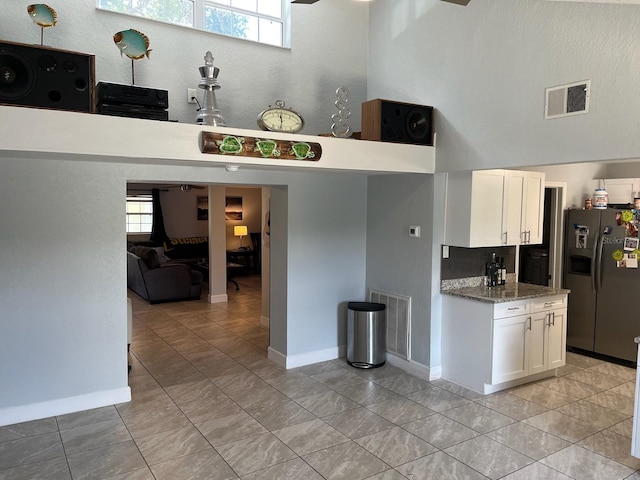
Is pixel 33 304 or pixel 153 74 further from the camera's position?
pixel 153 74

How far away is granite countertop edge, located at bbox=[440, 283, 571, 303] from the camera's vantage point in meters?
4.37

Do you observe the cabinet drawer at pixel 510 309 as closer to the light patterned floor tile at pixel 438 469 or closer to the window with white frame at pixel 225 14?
the light patterned floor tile at pixel 438 469

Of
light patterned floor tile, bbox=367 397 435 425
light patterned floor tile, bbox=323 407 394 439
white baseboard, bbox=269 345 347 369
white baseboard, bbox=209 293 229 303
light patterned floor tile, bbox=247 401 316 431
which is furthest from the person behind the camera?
white baseboard, bbox=209 293 229 303

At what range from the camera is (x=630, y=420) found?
383 centimetres

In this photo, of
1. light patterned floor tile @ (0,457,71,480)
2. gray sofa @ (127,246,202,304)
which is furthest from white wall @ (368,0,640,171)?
gray sofa @ (127,246,202,304)

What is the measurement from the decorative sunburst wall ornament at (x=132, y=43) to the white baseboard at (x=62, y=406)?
9.06ft

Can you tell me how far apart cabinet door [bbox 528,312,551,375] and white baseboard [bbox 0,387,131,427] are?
12.1ft

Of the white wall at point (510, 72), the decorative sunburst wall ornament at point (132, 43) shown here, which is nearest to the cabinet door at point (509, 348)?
the white wall at point (510, 72)

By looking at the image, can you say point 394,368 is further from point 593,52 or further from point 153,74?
point 153,74

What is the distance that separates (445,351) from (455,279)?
719 mm

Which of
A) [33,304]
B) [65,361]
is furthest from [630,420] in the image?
[33,304]

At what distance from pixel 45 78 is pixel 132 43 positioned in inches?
33.3

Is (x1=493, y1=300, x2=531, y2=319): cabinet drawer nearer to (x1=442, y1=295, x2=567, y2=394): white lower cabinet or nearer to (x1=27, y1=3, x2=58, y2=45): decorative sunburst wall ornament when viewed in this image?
(x1=442, y1=295, x2=567, y2=394): white lower cabinet

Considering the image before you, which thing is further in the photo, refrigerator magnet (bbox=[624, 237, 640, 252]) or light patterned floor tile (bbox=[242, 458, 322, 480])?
refrigerator magnet (bbox=[624, 237, 640, 252])
